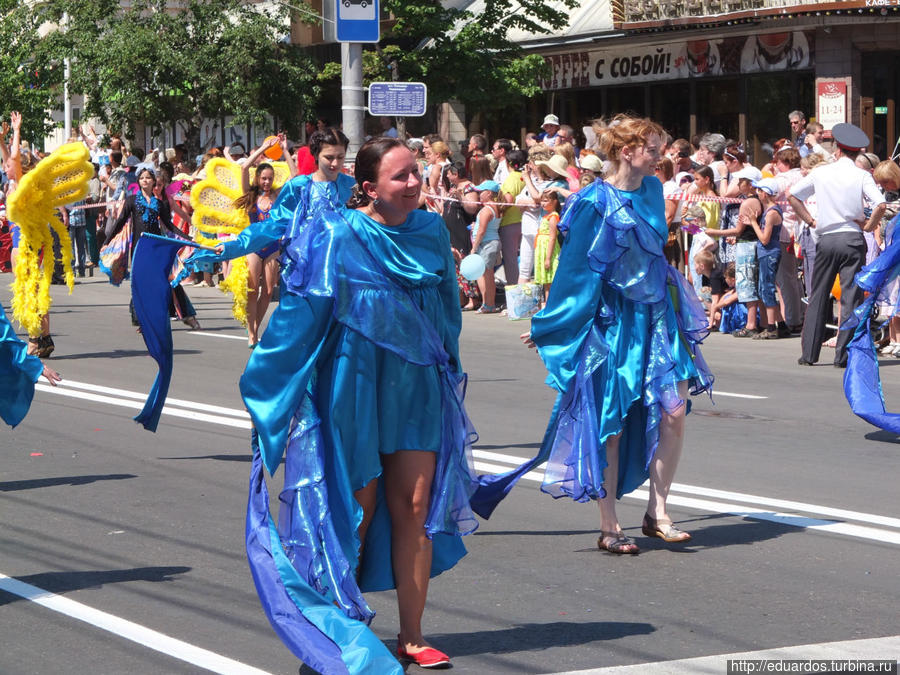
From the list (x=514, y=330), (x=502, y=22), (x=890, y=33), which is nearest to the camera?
(x=514, y=330)

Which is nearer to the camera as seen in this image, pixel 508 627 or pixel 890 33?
pixel 508 627

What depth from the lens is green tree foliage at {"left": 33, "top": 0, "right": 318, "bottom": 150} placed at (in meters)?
28.5

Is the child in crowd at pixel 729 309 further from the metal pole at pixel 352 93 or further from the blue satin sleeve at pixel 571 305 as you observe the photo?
the blue satin sleeve at pixel 571 305

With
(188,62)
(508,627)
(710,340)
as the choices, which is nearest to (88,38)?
(188,62)

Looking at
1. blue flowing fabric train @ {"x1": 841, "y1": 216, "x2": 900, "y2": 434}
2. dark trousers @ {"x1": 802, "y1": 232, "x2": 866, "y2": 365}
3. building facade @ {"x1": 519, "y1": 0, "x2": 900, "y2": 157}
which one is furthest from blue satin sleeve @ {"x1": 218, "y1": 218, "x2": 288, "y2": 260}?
building facade @ {"x1": 519, "y1": 0, "x2": 900, "y2": 157}

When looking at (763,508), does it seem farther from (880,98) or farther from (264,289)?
(880,98)

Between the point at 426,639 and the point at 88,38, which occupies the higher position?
the point at 88,38

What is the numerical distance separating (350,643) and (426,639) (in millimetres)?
801

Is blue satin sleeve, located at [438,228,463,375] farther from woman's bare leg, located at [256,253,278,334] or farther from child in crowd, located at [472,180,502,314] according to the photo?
child in crowd, located at [472,180,502,314]

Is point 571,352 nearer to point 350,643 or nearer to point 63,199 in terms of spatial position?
point 350,643

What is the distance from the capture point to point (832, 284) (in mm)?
12883

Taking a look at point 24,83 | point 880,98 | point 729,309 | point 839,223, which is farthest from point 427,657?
point 24,83

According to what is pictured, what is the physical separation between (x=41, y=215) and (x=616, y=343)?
791 cm

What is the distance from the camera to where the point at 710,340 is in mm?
14656
